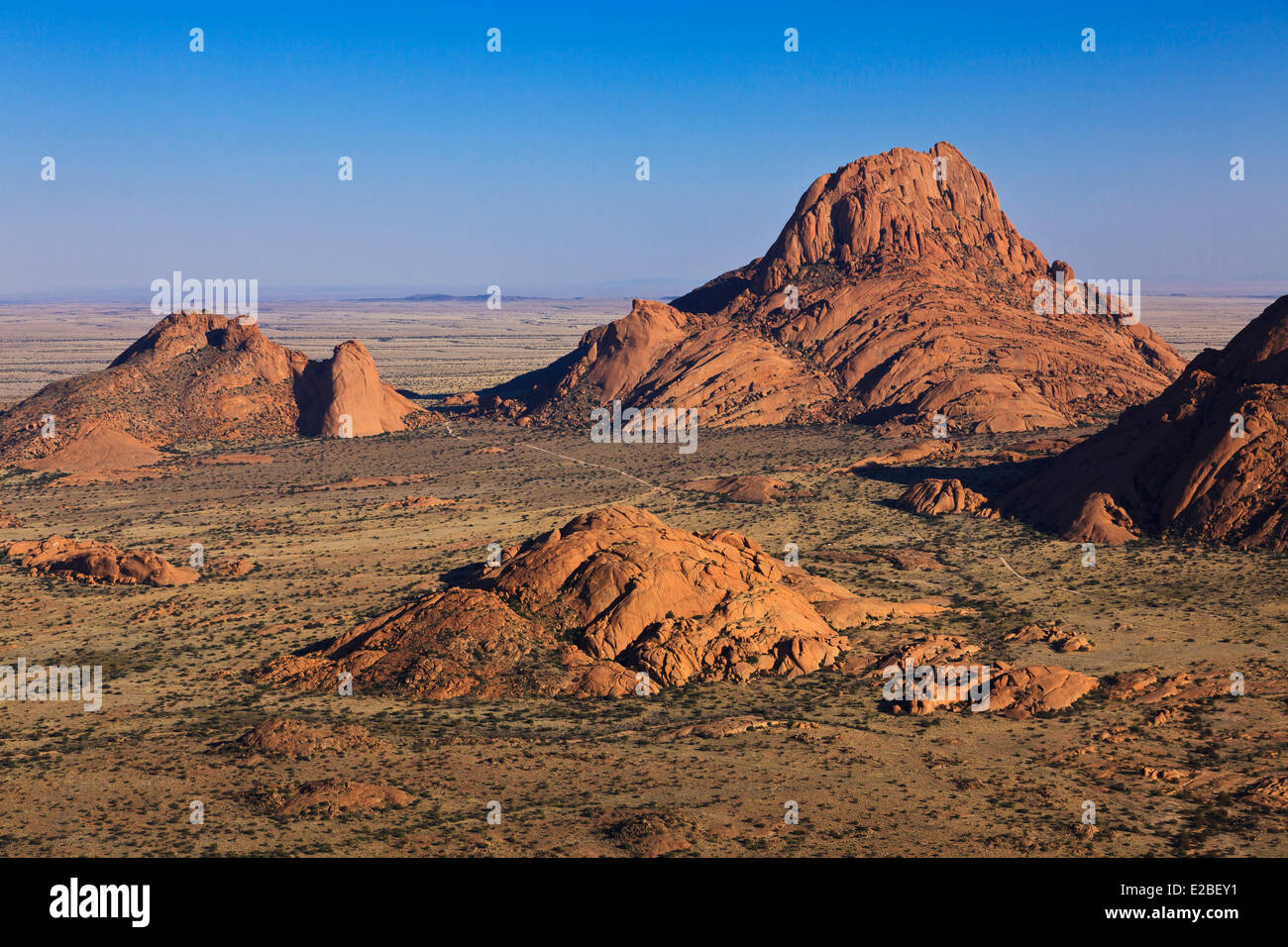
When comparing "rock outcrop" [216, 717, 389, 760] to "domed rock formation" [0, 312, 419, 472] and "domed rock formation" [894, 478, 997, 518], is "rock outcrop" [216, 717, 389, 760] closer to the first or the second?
"domed rock formation" [894, 478, 997, 518]

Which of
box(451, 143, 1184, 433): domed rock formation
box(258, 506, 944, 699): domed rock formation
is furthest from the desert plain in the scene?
box(451, 143, 1184, 433): domed rock formation

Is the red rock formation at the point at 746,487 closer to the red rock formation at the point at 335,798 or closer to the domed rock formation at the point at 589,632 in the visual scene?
the domed rock formation at the point at 589,632

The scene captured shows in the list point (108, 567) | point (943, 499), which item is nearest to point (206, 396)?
point (108, 567)

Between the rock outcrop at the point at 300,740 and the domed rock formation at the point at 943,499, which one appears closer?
the rock outcrop at the point at 300,740

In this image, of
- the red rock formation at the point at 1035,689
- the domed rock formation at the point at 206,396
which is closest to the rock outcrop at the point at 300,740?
the red rock formation at the point at 1035,689

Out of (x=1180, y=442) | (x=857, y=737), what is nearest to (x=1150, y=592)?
(x=1180, y=442)

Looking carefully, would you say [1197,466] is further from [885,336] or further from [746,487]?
[885,336]
